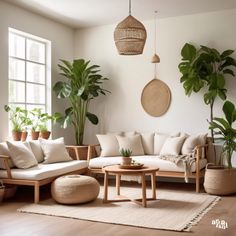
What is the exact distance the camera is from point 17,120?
5.86 meters

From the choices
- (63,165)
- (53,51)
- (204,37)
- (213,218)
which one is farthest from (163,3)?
(213,218)

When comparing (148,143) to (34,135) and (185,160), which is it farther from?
(34,135)

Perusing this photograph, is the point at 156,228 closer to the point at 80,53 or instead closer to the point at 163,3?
the point at 163,3

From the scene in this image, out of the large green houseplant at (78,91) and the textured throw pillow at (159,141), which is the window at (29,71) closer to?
the large green houseplant at (78,91)

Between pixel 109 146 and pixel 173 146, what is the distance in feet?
3.70

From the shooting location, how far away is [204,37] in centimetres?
639

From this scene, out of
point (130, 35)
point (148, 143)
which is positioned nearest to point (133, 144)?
point (148, 143)

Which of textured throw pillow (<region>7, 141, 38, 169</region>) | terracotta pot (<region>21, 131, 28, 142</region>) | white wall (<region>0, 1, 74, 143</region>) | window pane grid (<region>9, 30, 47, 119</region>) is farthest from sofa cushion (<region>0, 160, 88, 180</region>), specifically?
window pane grid (<region>9, 30, 47, 119</region>)

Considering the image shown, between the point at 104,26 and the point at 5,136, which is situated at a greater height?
the point at 104,26

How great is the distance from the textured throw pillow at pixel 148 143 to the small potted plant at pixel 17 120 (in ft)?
6.78

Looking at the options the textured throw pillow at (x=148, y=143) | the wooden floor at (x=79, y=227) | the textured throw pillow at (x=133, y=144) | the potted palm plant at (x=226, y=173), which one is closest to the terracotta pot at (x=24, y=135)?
the wooden floor at (x=79, y=227)

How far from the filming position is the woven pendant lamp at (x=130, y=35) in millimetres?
4582

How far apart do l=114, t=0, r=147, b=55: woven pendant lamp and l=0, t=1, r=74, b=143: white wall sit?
6.33 feet

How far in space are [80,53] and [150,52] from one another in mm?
1461
